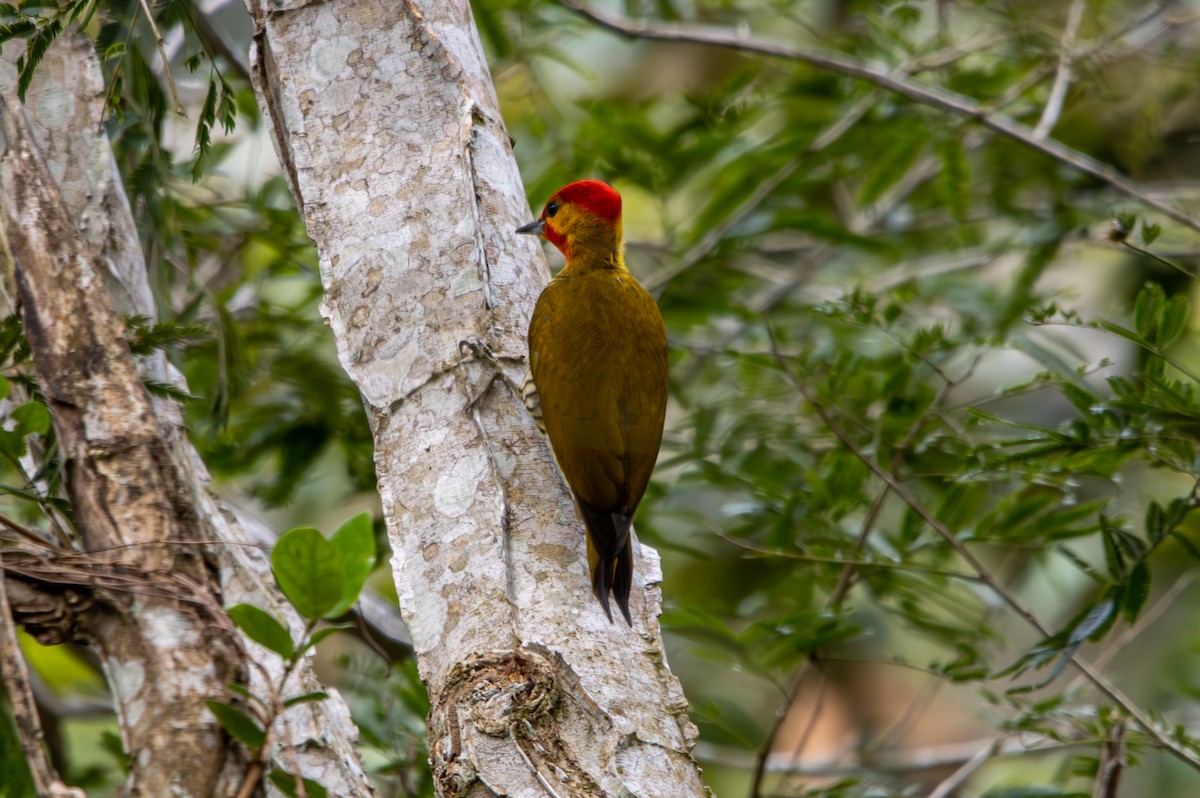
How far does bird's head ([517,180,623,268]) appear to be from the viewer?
333 centimetres

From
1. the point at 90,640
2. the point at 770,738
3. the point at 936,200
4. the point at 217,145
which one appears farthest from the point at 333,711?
the point at 936,200

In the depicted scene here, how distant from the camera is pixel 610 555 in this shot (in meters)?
2.19

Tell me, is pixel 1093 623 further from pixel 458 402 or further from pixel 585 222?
pixel 585 222

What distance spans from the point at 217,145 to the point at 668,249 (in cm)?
185

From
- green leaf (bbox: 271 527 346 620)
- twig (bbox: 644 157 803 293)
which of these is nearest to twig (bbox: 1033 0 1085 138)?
twig (bbox: 644 157 803 293)

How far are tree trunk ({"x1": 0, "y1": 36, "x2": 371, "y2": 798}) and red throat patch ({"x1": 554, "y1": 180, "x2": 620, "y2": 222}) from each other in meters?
1.44

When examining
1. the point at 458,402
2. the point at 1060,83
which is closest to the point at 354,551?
the point at 458,402

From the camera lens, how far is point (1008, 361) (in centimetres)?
635

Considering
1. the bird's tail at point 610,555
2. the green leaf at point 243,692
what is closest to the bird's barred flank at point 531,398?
the bird's tail at point 610,555

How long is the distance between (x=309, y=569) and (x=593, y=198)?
1825 millimetres

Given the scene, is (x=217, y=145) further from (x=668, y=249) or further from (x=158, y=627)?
(x=158, y=627)

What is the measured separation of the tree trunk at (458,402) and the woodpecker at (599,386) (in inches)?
2.9

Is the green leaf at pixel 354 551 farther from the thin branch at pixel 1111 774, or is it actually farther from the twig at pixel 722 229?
the twig at pixel 722 229

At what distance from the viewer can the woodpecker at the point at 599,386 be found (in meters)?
2.31
